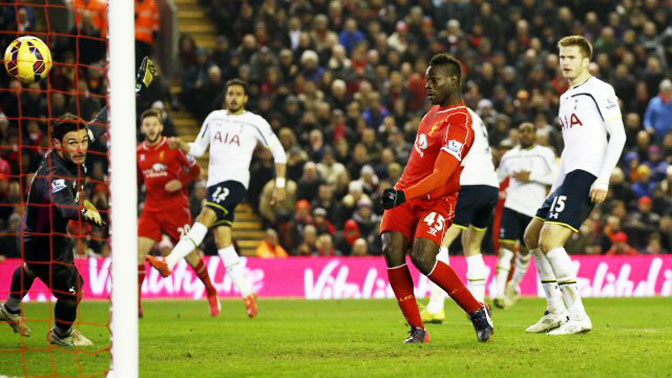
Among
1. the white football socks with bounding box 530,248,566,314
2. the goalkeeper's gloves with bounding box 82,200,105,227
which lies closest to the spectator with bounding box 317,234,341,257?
the white football socks with bounding box 530,248,566,314

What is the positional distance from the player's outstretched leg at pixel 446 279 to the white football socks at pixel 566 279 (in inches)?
42.4

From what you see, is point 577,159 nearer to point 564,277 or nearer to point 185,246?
point 564,277

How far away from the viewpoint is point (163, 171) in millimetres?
12375

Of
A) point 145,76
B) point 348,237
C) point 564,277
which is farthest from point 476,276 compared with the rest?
point 348,237

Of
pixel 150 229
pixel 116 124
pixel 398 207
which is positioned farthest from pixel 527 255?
pixel 116 124

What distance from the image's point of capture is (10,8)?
17750 millimetres

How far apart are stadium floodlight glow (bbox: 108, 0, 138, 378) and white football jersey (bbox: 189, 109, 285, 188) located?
5.95 metres

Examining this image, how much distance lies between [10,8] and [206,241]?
5019 millimetres

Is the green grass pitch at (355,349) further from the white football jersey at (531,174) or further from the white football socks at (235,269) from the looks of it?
the white football jersey at (531,174)

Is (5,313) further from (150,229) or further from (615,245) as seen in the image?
(615,245)

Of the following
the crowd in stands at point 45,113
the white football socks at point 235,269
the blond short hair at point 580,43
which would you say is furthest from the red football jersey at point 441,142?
the crowd in stands at point 45,113

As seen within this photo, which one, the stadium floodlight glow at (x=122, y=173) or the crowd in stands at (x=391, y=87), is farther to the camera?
the crowd in stands at (x=391, y=87)

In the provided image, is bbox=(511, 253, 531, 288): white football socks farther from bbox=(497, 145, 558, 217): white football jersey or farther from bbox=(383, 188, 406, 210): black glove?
bbox=(383, 188, 406, 210): black glove

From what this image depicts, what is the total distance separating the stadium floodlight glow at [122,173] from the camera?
230 inches
